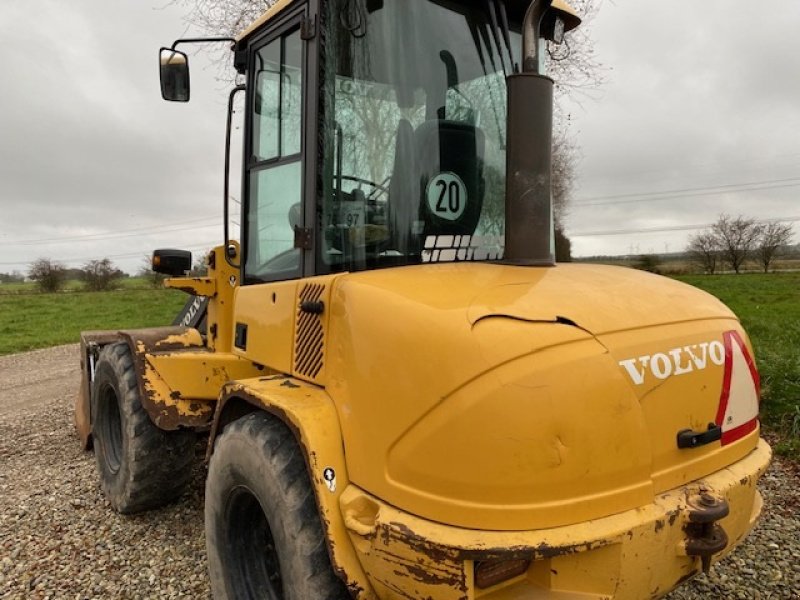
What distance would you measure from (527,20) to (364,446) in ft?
5.57

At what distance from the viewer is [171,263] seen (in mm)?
4098

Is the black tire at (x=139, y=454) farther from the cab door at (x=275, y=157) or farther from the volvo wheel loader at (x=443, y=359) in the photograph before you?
the cab door at (x=275, y=157)

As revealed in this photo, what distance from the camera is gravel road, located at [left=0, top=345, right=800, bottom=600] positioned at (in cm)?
315

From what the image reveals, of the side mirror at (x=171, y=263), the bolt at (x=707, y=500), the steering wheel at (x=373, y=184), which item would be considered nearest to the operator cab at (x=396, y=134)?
the steering wheel at (x=373, y=184)

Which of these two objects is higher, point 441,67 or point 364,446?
point 441,67

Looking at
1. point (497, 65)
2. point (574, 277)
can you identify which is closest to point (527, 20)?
point (497, 65)

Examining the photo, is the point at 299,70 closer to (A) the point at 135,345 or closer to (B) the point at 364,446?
(B) the point at 364,446

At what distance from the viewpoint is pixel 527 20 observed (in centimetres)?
229

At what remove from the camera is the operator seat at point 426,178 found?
7.82ft

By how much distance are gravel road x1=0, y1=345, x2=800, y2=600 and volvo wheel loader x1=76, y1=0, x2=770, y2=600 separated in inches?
38.1

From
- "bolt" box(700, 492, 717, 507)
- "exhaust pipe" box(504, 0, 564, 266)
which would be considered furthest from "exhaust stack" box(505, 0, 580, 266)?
"bolt" box(700, 492, 717, 507)

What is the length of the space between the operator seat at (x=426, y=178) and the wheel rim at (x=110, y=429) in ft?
9.92

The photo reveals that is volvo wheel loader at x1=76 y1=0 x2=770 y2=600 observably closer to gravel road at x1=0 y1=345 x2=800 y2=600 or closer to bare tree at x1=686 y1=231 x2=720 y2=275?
gravel road at x1=0 y1=345 x2=800 y2=600

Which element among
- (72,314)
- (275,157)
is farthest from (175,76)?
(72,314)
